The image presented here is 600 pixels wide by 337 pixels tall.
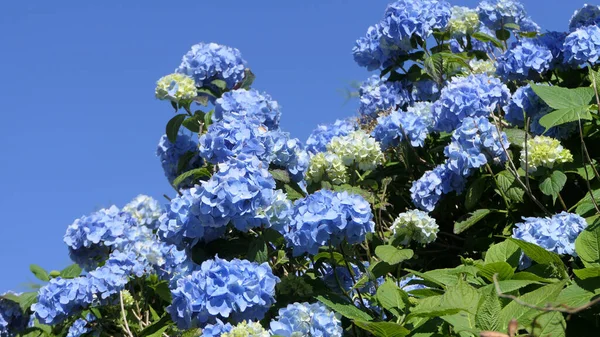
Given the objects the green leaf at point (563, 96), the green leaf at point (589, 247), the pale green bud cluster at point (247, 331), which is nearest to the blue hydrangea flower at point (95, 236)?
the pale green bud cluster at point (247, 331)

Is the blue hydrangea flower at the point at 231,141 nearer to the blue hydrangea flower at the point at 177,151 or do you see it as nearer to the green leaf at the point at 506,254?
the blue hydrangea flower at the point at 177,151

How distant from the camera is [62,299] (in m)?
4.31

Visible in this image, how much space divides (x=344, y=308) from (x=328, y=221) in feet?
1.05

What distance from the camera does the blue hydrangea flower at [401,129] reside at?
4.91 metres

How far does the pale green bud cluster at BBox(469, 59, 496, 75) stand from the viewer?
5.72 metres

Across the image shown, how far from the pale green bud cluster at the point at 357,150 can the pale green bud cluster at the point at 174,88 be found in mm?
872

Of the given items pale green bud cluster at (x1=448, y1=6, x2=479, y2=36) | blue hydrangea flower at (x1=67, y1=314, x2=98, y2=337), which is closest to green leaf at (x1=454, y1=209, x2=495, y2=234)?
pale green bud cluster at (x1=448, y1=6, x2=479, y2=36)

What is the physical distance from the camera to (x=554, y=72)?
538cm

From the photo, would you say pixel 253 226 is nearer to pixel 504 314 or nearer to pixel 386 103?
pixel 504 314

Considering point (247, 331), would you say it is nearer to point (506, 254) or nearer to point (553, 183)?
point (506, 254)

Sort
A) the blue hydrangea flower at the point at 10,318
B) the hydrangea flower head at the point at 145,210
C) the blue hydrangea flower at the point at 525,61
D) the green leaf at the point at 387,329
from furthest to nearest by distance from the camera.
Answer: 1. the hydrangea flower head at the point at 145,210
2. the blue hydrangea flower at the point at 10,318
3. the blue hydrangea flower at the point at 525,61
4. the green leaf at the point at 387,329

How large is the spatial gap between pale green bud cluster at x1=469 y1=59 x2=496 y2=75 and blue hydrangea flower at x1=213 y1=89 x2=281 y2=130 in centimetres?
163

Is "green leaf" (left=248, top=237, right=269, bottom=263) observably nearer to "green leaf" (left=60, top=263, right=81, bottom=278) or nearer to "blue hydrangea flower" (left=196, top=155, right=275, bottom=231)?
"blue hydrangea flower" (left=196, top=155, right=275, bottom=231)

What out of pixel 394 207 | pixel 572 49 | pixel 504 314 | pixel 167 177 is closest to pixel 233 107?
pixel 167 177
